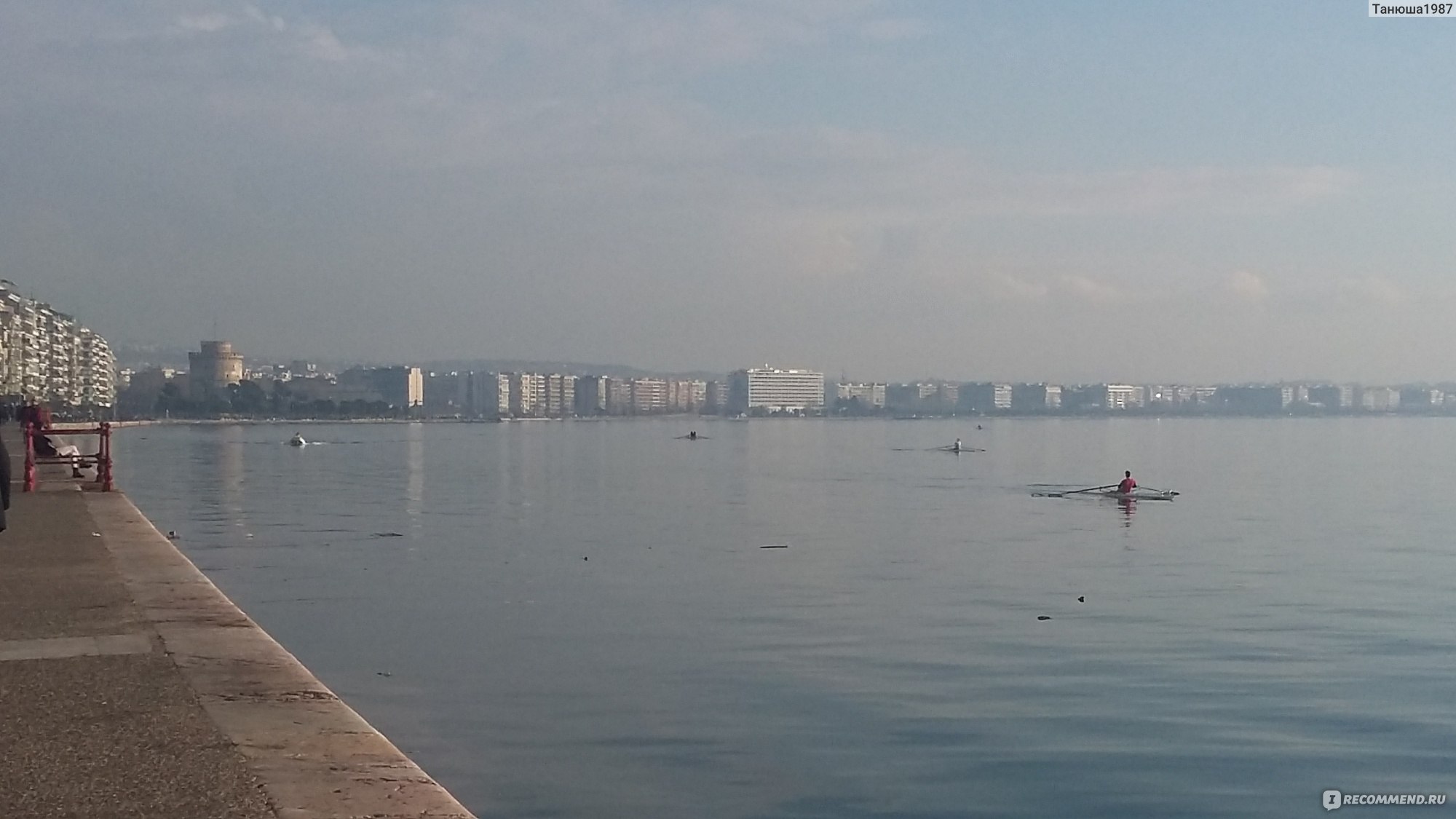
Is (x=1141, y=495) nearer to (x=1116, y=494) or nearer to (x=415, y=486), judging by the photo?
(x=1116, y=494)

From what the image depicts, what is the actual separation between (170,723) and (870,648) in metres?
12.9

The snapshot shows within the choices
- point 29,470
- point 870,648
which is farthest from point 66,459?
point 870,648

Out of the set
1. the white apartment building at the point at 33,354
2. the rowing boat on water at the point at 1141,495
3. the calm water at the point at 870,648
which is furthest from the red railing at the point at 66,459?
the white apartment building at the point at 33,354

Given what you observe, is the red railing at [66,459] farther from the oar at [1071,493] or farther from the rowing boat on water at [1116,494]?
the oar at [1071,493]

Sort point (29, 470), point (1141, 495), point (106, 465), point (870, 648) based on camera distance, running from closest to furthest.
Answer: point (870, 648) → point (29, 470) → point (106, 465) → point (1141, 495)

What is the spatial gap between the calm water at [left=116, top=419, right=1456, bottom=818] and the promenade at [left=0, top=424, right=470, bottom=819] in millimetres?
2529

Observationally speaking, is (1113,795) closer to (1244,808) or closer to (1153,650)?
(1244,808)

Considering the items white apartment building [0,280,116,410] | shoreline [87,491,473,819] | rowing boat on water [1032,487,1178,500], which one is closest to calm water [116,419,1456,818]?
shoreline [87,491,473,819]

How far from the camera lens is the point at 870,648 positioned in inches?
792

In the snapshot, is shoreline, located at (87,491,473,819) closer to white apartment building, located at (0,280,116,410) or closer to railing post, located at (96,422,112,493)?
railing post, located at (96,422,112,493)

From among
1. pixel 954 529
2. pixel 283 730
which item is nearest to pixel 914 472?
pixel 954 529

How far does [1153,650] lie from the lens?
797 inches

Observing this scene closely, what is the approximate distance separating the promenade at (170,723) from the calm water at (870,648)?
2529 mm

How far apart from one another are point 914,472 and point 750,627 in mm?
63943
